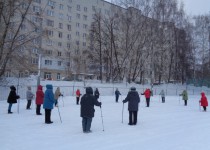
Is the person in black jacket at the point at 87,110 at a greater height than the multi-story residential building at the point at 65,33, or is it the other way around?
the multi-story residential building at the point at 65,33

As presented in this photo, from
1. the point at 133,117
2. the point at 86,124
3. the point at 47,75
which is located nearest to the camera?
the point at 86,124

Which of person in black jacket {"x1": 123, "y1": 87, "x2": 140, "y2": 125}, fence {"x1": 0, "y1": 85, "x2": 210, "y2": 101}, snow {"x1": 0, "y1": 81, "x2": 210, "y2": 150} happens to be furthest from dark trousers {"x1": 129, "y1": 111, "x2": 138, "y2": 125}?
fence {"x1": 0, "y1": 85, "x2": 210, "y2": 101}

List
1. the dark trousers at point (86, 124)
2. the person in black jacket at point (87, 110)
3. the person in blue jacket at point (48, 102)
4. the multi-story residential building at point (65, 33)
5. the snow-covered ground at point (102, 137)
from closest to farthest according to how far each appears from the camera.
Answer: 1. the snow-covered ground at point (102, 137)
2. the person in black jacket at point (87, 110)
3. the dark trousers at point (86, 124)
4. the person in blue jacket at point (48, 102)
5. the multi-story residential building at point (65, 33)

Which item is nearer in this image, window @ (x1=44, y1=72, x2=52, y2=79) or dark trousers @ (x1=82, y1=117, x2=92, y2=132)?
dark trousers @ (x1=82, y1=117, x2=92, y2=132)

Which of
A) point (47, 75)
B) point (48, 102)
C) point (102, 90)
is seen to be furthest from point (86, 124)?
point (47, 75)

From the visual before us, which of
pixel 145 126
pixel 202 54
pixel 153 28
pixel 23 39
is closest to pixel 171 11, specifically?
pixel 153 28

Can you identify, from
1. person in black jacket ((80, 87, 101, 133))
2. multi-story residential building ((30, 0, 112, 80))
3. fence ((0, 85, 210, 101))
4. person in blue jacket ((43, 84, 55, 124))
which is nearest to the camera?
person in black jacket ((80, 87, 101, 133))

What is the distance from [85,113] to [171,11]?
131ft

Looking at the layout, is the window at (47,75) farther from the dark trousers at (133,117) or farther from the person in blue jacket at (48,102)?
the dark trousers at (133,117)

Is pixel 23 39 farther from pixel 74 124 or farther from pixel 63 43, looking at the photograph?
pixel 63 43

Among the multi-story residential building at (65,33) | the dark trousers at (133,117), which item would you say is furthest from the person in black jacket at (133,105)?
the multi-story residential building at (65,33)

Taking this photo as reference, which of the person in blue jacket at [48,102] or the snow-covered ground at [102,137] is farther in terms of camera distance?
the person in blue jacket at [48,102]

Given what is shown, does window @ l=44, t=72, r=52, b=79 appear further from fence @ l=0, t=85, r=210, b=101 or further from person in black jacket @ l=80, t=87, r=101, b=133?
person in black jacket @ l=80, t=87, r=101, b=133

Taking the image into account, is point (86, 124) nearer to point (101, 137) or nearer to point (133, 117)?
point (101, 137)
